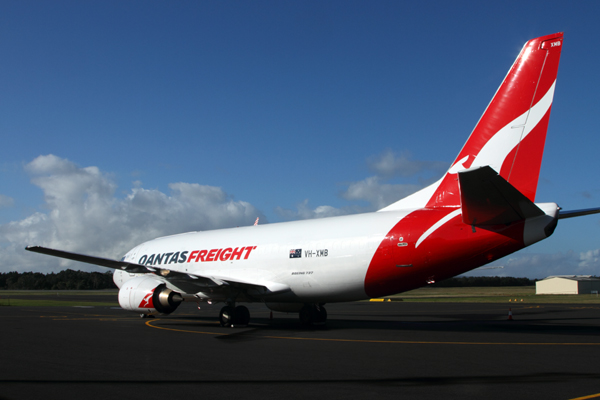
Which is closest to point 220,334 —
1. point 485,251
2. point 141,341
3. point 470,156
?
point 141,341

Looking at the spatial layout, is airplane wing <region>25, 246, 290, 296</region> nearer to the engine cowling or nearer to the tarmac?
the engine cowling

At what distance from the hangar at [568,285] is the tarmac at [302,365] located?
6762 cm

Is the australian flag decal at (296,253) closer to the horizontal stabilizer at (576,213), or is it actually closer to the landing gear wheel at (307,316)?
the landing gear wheel at (307,316)

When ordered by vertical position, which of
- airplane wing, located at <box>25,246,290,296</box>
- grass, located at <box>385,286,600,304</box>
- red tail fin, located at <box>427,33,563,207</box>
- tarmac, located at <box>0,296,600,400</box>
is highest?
red tail fin, located at <box>427,33,563,207</box>

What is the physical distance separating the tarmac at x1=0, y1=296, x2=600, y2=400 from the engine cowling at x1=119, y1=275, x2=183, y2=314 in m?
3.22

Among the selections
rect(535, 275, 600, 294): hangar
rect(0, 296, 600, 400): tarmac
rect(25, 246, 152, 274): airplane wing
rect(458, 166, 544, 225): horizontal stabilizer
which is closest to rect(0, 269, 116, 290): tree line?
rect(535, 275, 600, 294): hangar

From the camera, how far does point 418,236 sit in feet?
48.5

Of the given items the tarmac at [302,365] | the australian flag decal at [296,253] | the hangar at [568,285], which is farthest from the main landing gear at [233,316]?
the hangar at [568,285]

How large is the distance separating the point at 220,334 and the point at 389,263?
234 inches

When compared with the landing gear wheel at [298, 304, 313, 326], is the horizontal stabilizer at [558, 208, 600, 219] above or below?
above

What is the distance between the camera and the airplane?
43.0ft

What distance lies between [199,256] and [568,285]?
71444mm

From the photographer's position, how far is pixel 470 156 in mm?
15344

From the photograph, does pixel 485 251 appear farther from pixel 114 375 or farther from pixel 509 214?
pixel 114 375
